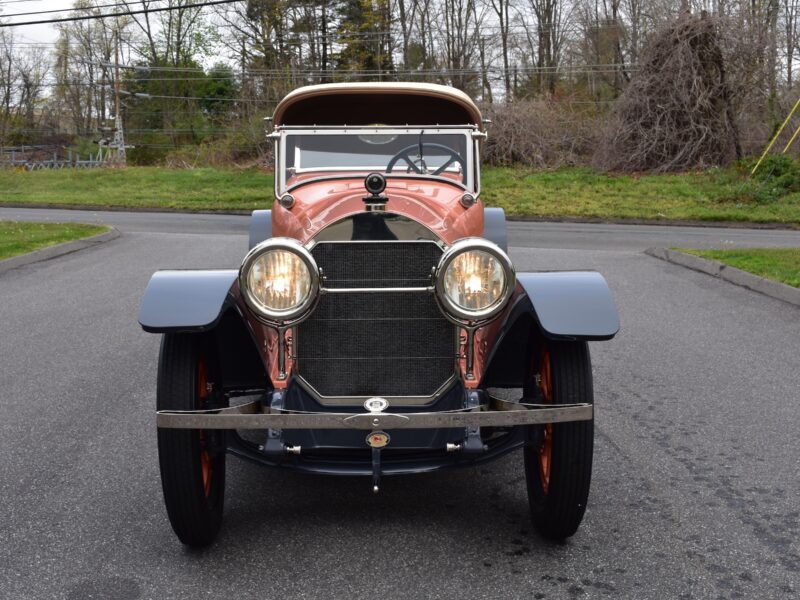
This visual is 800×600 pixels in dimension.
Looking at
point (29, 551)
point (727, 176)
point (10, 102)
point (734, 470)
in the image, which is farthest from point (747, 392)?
point (10, 102)

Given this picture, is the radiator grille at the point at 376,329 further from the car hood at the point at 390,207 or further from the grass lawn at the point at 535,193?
the grass lawn at the point at 535,193

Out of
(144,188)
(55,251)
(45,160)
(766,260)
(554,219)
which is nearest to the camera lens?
(766,260)

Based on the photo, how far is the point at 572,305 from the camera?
3324mm

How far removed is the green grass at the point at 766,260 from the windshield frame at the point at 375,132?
5.59 meters

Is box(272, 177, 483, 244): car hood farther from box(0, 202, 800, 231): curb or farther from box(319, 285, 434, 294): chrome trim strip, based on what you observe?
box(0, 202, 800, 231): curb

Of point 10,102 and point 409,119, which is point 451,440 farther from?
point 10,102

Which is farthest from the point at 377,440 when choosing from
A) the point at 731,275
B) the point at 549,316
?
the point at 731,275

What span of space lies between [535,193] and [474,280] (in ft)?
63.3

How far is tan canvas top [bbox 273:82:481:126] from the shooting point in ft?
17.0

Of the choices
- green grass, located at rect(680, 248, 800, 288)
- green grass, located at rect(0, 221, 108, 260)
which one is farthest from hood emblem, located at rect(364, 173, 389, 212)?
green grass, located at rect(0, 221, 108, 260)

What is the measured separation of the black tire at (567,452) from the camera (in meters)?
3.20

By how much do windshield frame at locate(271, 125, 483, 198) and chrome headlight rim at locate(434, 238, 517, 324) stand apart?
1237mm

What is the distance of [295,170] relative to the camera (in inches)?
190

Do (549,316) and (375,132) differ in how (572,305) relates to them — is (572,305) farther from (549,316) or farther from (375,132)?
(375,132)
